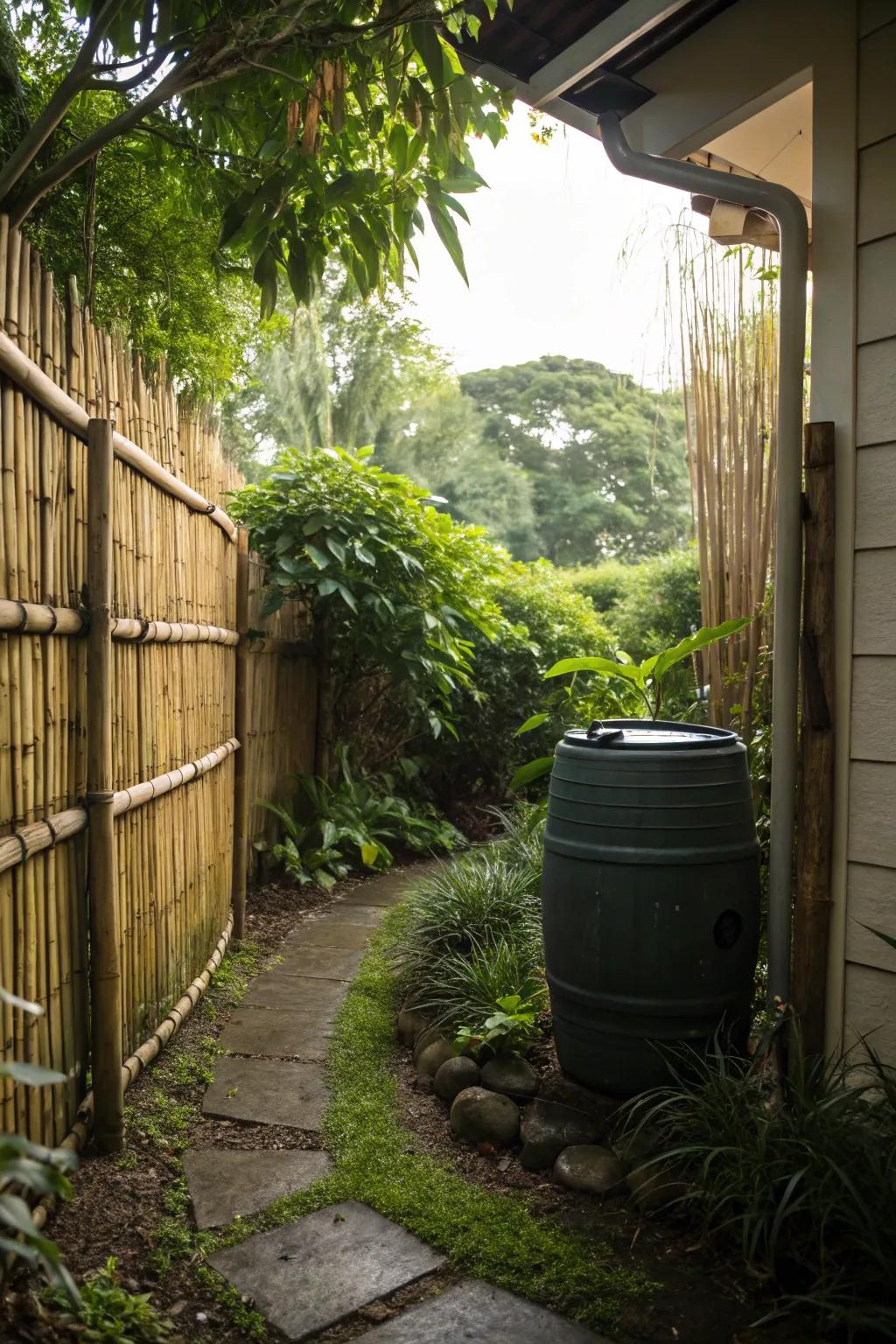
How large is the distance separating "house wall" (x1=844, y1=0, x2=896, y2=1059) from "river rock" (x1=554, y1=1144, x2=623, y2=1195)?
25.2 inches

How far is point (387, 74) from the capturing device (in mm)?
2238

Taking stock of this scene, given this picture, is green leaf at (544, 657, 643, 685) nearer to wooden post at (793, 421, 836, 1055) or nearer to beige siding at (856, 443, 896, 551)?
wooden post at (793, 421, 836, 1055)

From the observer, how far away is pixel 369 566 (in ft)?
16.1

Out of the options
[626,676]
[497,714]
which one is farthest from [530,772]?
[497,714]

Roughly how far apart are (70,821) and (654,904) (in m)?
1.36

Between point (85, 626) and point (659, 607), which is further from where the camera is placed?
point (659, 607)

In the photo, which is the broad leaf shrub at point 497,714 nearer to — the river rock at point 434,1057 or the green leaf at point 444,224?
the river rock at point 434,1057

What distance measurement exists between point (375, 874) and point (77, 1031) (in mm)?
3013

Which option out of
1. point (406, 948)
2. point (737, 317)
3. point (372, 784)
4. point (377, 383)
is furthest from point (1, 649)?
point (377, 383)

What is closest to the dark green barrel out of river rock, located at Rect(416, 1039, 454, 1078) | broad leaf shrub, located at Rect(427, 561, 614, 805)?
river rock, located at Rect(416, 1039, 454, 1078)

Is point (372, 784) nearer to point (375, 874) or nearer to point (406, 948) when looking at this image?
point (375, 874)

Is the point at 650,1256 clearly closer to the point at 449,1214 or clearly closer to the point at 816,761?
the point at 449,1214

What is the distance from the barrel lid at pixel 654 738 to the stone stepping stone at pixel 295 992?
1.37m

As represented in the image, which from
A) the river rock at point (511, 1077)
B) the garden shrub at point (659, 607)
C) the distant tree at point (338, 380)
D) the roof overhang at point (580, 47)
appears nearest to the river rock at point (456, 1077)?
the river rock at point (511, 1077)
